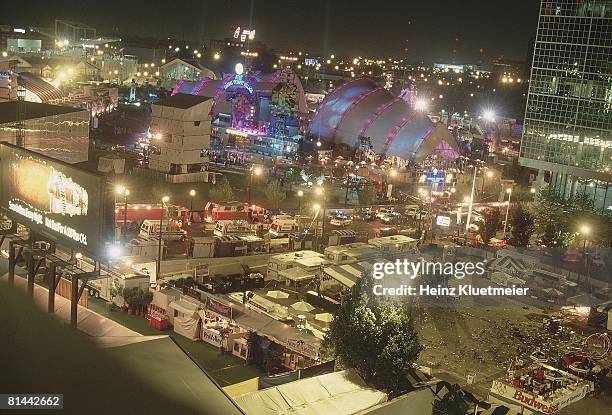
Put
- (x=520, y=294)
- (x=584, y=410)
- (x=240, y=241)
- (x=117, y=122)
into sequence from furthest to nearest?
(x=117, y=122) → (x=240, y=241) → (x=520, y=294) → (x=584, y=410)

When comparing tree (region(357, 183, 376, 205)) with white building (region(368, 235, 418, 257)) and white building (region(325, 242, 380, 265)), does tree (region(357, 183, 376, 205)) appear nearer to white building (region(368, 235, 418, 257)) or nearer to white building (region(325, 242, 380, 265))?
white building (region(368, 235, 418, 257))

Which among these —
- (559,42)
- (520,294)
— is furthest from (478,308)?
(559,42)

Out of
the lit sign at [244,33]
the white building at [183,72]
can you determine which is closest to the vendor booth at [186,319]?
the white building at [183,72]

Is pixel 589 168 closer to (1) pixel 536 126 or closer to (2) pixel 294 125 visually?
(1) pixel 536 126

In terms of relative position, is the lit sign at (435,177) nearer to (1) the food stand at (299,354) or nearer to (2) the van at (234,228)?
(2) the van at (234,228)

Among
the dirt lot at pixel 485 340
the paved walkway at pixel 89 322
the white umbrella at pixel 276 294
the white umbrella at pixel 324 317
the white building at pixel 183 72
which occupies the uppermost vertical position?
the white building at pixel 183 72

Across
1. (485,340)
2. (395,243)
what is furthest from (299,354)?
(395,243)
